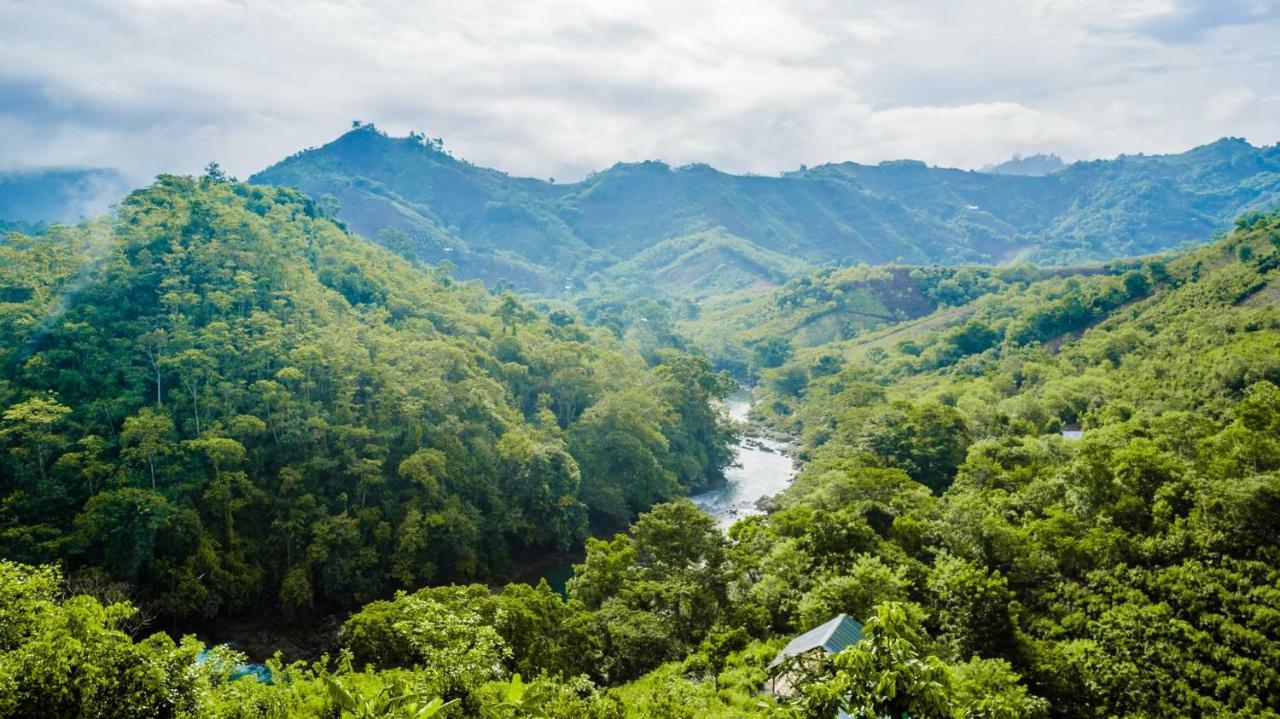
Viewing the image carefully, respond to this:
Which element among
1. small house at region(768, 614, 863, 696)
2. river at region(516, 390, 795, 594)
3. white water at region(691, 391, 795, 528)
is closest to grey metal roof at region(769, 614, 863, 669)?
small house at region(768, 614, 863, 696)

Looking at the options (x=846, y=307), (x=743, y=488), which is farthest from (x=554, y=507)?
(x=846, y=307)

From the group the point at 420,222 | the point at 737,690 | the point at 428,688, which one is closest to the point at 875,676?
the point at 428,688

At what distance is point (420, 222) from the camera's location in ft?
632

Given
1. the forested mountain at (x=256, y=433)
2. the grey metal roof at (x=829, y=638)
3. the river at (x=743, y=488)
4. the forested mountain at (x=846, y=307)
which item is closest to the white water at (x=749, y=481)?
the river at (x=743, y=488)

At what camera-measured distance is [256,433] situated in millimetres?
36969

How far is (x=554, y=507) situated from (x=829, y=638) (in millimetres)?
26325

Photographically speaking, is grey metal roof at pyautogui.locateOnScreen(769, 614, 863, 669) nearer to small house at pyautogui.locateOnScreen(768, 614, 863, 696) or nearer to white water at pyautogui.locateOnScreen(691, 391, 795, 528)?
small house at pyautogui.locateOnScreen(768, 614, 863, 696)

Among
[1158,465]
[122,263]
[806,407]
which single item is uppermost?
[122,263]

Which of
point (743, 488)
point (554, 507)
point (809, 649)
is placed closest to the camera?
point (809, 649)

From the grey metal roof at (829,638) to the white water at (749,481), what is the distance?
91.0 ft

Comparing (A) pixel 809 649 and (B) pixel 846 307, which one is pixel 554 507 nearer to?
(A) pixel 809 649

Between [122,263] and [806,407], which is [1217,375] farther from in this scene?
[122,263]

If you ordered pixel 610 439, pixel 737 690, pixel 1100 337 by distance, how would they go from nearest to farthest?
pixel 737 690, pixel 610 439, pixel 1100 337

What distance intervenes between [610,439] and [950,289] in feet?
279
